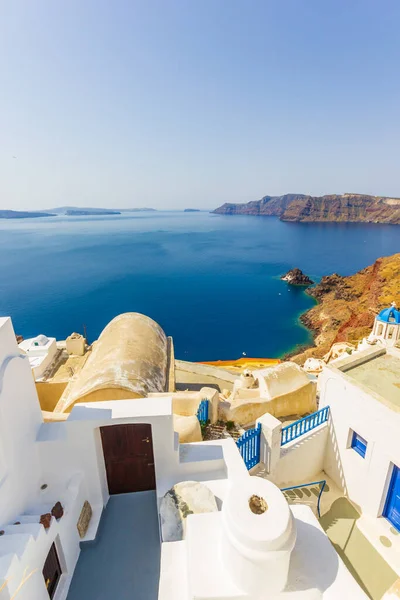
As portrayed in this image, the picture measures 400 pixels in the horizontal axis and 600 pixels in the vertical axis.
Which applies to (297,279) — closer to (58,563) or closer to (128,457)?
(128,457)

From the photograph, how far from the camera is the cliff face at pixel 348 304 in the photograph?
33.4 meters

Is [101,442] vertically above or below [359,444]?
above

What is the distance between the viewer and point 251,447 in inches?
336

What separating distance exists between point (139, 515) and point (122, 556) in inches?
31.2

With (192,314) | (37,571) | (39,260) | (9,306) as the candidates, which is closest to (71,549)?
(37,571)

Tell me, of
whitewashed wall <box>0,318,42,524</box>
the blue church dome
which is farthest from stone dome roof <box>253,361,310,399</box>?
whitewashed wall <box>0,318,42,524</box>

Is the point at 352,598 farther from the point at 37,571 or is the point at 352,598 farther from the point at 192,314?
the point at 192,314

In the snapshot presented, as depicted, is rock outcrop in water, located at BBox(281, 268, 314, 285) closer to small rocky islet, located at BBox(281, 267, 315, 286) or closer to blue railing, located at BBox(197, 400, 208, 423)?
small rocky islet, located at BBox(281, 267, 315, 286)

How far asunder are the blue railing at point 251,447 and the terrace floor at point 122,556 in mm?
2715

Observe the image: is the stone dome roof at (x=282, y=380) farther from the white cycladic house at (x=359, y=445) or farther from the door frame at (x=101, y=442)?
the door frame at (x=101, y=442)

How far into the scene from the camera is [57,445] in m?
6.18

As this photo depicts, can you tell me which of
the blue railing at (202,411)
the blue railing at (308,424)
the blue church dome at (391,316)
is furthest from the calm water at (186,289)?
the blue railing at (308,424)

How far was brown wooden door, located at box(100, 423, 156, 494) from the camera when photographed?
21.6 feet

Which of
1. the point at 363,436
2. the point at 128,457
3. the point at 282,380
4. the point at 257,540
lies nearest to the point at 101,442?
the point at 128,457
